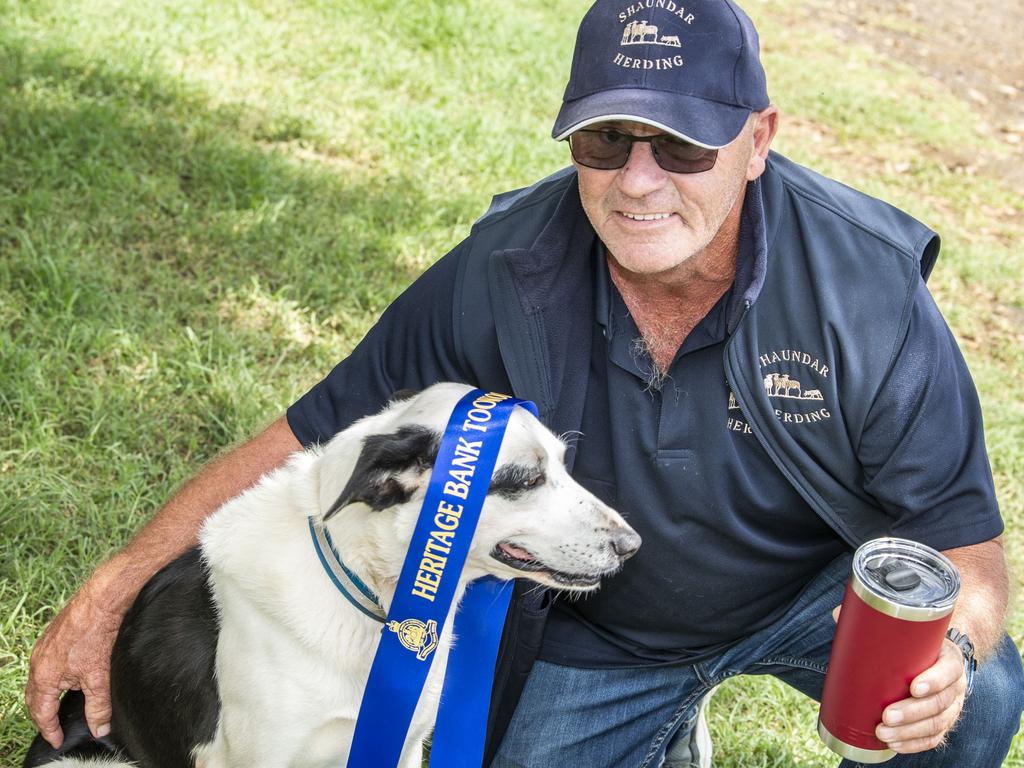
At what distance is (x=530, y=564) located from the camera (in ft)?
8.13

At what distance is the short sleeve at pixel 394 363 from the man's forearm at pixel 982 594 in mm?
1274

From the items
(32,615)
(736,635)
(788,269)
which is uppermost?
(788,269)

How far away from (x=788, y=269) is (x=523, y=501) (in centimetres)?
84

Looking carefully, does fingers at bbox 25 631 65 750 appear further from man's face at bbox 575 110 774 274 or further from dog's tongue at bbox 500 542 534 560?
man's face at bbox 575 110 774 274

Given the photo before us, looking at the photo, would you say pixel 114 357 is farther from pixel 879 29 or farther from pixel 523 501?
pixel 879 29

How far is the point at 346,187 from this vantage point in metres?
5.66

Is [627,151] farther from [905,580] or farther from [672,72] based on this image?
[905,580]

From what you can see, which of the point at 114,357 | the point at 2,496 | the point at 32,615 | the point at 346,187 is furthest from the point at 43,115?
the point at 32,615

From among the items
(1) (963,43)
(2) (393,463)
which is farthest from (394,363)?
(1) (963,43)

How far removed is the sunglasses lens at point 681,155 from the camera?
2.54m

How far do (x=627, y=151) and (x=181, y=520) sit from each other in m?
1.40

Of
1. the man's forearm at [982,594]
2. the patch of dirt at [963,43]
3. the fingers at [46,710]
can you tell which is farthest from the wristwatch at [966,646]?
the patch of dirt at [963,43]

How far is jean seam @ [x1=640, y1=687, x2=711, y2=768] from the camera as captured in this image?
2.95 metres

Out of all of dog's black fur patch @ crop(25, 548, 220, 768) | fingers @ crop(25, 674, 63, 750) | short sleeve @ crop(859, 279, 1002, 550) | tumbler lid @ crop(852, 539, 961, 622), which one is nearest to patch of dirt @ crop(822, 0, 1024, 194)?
short sleeve @ crop(859, 279, 1002, 550)
